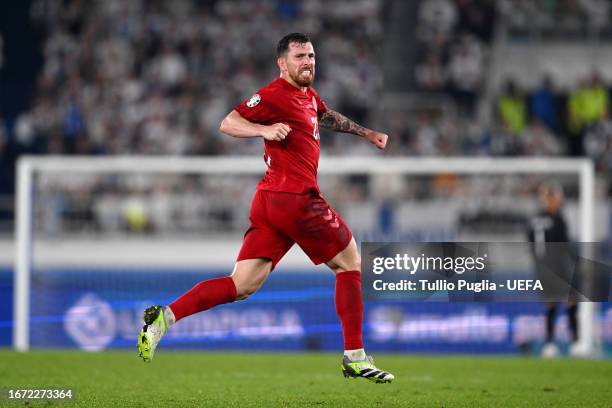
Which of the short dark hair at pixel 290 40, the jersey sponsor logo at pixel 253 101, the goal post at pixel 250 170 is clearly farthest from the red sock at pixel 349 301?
the goal post at pixel 250 170

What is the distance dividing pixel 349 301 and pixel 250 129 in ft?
4.17

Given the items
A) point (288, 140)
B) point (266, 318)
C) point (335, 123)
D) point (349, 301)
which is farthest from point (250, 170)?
point (349, 301)

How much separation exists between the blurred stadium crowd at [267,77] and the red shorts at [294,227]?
12366 millimetres

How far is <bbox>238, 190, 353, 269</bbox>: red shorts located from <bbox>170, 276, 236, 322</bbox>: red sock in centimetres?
21

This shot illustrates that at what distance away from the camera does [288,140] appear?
22.8 feet

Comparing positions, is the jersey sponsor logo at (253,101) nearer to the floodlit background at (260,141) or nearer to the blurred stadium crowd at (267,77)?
the floodlit background at (260,141)

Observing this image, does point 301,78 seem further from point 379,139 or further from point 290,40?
point 379,139

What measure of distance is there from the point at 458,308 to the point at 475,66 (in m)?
10.4

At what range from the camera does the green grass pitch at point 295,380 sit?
7504 mm

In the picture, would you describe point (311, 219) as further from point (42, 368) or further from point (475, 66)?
point (475, 66)

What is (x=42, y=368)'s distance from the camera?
1005cm

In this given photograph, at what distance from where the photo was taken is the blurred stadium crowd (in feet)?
66.9

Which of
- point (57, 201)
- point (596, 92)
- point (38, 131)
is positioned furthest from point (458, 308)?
point (38, 131)

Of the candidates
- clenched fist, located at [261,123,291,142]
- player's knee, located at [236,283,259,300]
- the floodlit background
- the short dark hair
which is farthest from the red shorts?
the floodlit background
